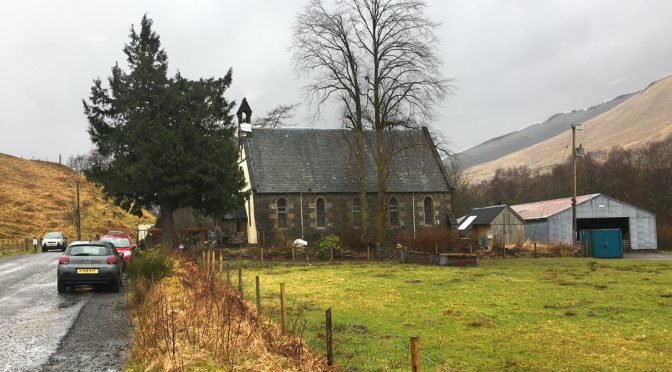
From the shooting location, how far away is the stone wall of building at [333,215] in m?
46.4

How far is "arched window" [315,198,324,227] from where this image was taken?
4816 centimetres

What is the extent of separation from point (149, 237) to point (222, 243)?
20.3 feet

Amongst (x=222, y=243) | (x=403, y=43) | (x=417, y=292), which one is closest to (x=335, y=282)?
(x=417, y=292)

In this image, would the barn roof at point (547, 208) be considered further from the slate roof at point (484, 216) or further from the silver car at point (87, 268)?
the silver car at point (87, 268)

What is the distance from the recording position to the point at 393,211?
50281mm

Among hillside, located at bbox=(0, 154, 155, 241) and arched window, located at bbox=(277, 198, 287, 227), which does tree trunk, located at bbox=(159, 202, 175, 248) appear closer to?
arched window, located at bbox=(277, 198, 287, 227)

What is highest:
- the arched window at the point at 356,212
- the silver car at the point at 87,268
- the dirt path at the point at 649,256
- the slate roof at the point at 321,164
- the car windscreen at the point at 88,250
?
the slate roof at the point at 321,164

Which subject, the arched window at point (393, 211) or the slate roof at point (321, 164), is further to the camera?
the arched window at point (393, 211)

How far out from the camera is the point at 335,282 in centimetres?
2238

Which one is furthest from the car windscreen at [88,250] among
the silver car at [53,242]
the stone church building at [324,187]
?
the silver car at [53,242]

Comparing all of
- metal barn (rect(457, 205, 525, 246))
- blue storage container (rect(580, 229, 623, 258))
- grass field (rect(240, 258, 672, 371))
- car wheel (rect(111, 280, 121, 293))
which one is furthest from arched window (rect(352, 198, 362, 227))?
car wheel (rect(111, 280, 121, 293))

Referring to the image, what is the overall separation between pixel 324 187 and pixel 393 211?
6523mm

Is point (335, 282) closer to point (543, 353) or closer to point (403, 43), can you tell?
point (543, 353)

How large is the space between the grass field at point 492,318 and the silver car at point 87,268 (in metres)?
4.30
